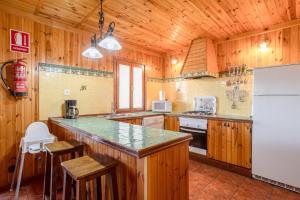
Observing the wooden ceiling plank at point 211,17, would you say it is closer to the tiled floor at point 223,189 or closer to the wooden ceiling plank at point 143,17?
the wooden ceiling plank at point 143,17

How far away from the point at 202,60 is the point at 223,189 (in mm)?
2365

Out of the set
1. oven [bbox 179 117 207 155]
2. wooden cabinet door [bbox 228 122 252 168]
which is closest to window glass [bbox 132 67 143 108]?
oven [bbox 179 117 207 155]

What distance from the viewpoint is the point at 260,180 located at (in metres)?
2.56

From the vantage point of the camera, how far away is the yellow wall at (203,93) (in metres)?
3.26

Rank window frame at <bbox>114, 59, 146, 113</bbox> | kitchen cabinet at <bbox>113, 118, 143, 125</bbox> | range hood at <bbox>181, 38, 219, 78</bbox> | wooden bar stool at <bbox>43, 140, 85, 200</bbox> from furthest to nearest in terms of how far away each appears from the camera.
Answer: window frame at <bbox>114, 59, 146, 113</bbox> → range hood at <bbox>181, 38, 219, 78</bbox> → kitchen cabinet at <bbox>113, 118, 143, 125</bbox> → wooden bar stool at <bbox>43, 140, 85, 200</bbox>

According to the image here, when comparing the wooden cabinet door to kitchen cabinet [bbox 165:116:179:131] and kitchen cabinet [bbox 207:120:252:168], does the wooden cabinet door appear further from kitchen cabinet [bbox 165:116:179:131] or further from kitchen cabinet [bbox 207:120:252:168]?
kitchen cabinet [bbox 165:116:179:131]

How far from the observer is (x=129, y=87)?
398cm

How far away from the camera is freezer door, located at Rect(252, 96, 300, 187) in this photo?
2.21 meters

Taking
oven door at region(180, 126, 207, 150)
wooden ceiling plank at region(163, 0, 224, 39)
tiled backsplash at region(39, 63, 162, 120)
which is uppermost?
wooden ceiling plank at region(163, 0, 224, 39)

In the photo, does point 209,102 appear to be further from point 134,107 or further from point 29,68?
point 29,68

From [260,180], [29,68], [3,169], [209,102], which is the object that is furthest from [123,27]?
[260,180]

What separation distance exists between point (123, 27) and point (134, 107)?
1848 millimetres

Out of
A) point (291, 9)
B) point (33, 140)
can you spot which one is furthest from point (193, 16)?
point (33, 140)

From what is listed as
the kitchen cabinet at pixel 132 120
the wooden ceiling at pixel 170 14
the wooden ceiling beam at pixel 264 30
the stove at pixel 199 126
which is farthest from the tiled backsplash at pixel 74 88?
the wooden ceiling beam at pixel 264 30
